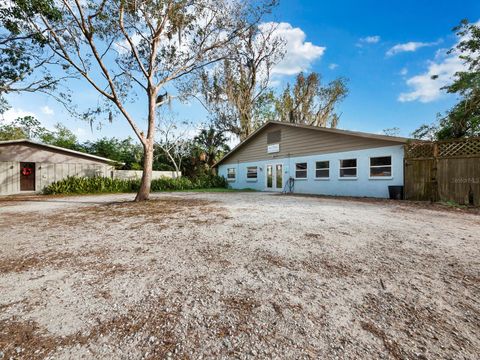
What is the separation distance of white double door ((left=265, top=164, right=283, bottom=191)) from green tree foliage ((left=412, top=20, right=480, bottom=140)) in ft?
31.4

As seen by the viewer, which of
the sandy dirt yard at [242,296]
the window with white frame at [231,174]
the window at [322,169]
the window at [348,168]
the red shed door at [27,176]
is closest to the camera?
the sandy dirt yard at [242,296]

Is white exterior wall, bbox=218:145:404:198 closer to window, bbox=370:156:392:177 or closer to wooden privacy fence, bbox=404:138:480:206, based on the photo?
window, bbox=370:156:392:177

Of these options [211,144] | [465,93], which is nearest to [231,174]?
[211,144]

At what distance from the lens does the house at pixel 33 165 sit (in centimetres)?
1305

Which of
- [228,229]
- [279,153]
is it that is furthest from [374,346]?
[279,153]

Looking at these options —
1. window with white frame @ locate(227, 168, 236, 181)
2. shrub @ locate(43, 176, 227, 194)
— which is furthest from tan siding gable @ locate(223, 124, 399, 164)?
shrub @ locate(43, 176, 227, 194)

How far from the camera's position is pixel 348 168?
11.8 meters

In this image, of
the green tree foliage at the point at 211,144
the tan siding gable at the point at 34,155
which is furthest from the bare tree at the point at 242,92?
the tan siding gable at the point at 34,155

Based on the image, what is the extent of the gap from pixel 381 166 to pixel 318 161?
11.2 ft

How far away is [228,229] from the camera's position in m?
4.18

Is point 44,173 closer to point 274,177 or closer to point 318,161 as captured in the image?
point 274,177

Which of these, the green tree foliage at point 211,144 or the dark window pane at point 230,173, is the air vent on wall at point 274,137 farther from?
the green tree foliage at point 211,144

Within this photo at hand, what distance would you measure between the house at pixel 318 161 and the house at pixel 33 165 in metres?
12.3

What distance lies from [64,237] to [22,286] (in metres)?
1.96
